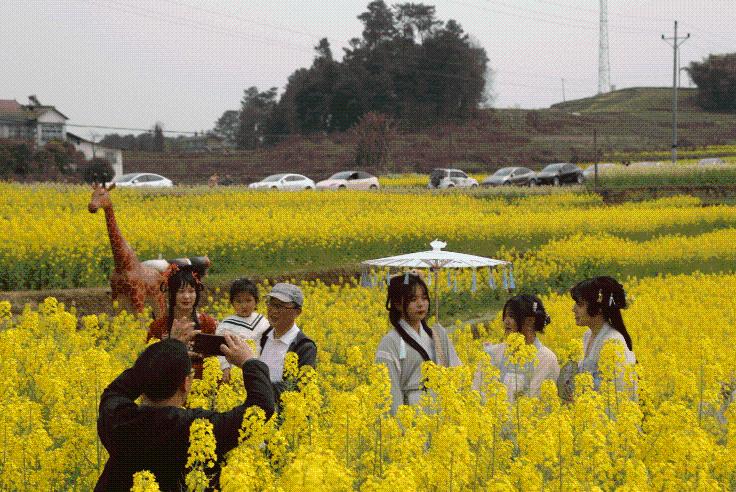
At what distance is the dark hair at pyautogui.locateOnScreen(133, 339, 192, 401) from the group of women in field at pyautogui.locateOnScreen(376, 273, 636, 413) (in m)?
2.30

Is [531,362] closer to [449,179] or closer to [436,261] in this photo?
[436,261]

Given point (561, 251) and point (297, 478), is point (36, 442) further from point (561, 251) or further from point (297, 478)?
point (561, 251)

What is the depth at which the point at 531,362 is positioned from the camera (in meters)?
6.87

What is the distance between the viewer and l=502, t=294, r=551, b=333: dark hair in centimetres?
701

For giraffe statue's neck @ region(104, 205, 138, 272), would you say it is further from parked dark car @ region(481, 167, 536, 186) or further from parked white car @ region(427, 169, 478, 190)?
parked dark car @ region(481, 167, 536, 186)

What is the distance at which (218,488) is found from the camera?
4.68 metres

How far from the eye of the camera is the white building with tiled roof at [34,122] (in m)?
63.4

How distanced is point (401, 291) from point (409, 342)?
0.32 metres

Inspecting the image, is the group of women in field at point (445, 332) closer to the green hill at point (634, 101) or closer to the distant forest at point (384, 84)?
the distant forest at point (384, 84)

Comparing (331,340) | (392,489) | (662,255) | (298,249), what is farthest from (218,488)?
(662,255)

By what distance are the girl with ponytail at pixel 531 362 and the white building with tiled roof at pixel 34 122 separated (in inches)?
2293

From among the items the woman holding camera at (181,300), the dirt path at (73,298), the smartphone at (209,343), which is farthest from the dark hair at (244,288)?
the dirt path at (73,298)

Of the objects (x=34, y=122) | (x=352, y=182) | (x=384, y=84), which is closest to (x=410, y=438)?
(x=352, y=182)

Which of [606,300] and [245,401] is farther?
[606,300]
